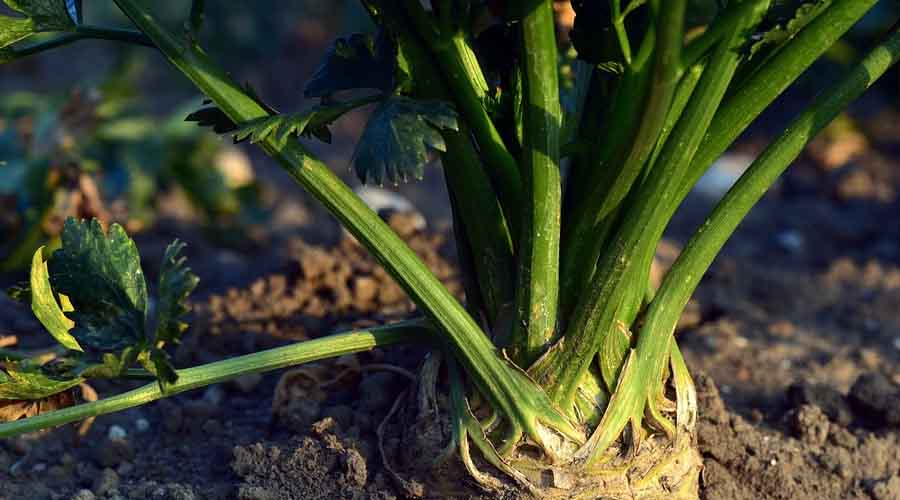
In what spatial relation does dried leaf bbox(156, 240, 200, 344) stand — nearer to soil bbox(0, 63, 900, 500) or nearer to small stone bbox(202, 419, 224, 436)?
soil bbox(0, 63, 900, 500)

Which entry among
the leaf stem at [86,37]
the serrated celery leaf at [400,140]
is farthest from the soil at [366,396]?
the leaf stem at [86,37]

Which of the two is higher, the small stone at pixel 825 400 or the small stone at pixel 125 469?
the small stone at pixel 825 400

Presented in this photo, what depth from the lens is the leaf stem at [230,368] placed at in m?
1.41

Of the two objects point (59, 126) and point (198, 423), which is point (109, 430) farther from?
point (59, 126)

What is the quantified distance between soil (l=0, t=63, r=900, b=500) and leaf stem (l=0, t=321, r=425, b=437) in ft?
0.60

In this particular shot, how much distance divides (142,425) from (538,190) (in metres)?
0.88

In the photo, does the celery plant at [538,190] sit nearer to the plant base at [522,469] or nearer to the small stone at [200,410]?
the plant base at [522,469]

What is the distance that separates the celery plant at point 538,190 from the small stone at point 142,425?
1.56 feet

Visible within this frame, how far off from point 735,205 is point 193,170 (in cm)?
203

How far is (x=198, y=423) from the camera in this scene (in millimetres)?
1905

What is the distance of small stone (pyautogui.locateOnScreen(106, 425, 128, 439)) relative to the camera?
1.87 metres

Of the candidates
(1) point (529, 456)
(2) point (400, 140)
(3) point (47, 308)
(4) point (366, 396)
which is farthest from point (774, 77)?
(3) point (47, 308)

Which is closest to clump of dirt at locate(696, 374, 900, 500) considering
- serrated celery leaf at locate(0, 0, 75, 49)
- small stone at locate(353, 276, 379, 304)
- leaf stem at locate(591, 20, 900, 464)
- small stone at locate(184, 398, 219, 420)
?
leaf stem at locate(591, 20, 900, 464)

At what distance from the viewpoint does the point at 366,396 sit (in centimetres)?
180
